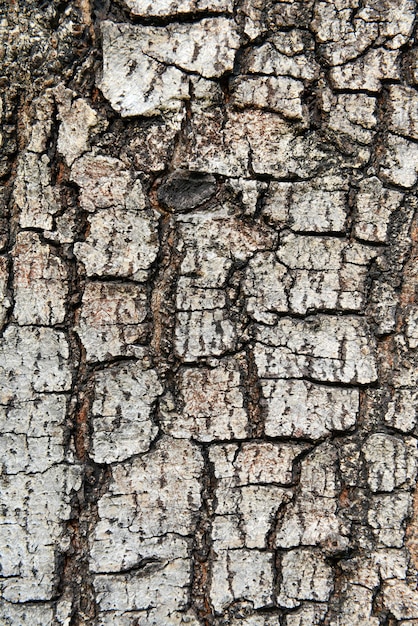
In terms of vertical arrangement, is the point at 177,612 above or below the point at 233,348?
below

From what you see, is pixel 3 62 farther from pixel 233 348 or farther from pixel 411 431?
pixel 411 431

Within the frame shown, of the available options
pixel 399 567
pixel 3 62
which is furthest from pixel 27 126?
pixel 399 567

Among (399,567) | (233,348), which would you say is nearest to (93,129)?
(233,348)

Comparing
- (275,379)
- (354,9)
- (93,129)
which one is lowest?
(275,379)

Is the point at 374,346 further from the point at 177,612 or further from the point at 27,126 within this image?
the point at 27,126

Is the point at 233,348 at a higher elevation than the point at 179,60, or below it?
below

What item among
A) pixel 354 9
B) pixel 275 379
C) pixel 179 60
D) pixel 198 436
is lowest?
pixel 198 436
